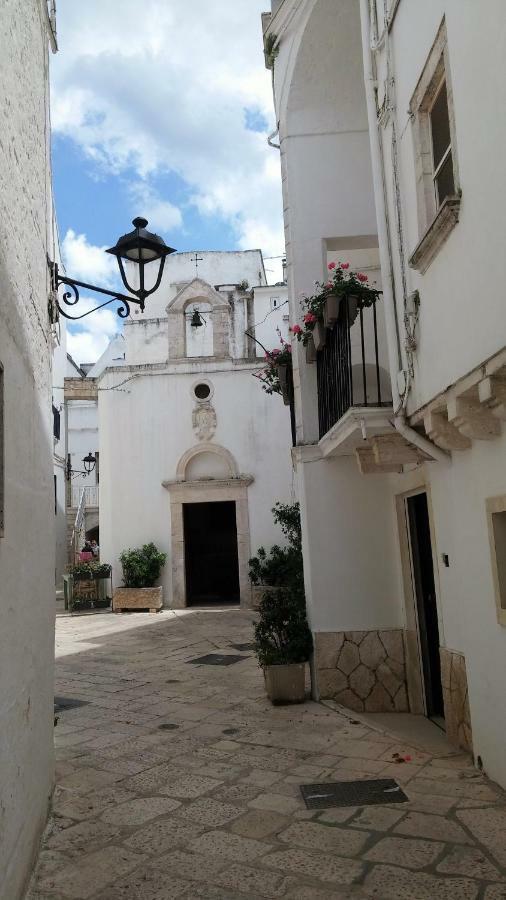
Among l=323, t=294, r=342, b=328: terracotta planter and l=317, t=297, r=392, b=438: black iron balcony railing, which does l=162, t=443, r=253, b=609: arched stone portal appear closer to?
l=317, t=297, r=392, b=438: black iron balcony railing

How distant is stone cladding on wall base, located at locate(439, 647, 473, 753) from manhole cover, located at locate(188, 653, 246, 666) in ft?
15.1

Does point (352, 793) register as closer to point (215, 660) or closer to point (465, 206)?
point (465, 206)

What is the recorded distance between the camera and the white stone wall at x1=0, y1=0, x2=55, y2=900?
3.08 m

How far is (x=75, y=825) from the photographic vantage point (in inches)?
170

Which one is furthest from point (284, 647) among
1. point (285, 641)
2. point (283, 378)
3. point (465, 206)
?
point (465, 206)

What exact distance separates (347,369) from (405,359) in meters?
0.80

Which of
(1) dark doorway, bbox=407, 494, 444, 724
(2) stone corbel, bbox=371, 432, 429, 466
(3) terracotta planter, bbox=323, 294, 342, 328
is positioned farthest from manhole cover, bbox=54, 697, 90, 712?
(3) terracotta planter, bbox=323, 294, 342, 328

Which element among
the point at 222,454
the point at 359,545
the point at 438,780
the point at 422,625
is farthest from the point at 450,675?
the point at 222,454

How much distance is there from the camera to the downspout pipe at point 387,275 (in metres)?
5.49

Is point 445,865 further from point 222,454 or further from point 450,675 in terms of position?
point 222,454

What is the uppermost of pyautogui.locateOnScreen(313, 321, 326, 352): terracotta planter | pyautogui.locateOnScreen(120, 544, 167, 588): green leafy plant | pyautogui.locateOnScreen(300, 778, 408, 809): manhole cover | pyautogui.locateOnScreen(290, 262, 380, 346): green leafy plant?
pyautogui.locateOnScreen(290, 262, 380, 346): green leafy plant

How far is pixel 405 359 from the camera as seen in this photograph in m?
5.70

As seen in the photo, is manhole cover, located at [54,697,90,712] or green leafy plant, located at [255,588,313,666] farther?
manhole cover, located at [54,697,90,712]

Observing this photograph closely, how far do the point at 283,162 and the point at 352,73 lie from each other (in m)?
1.31
